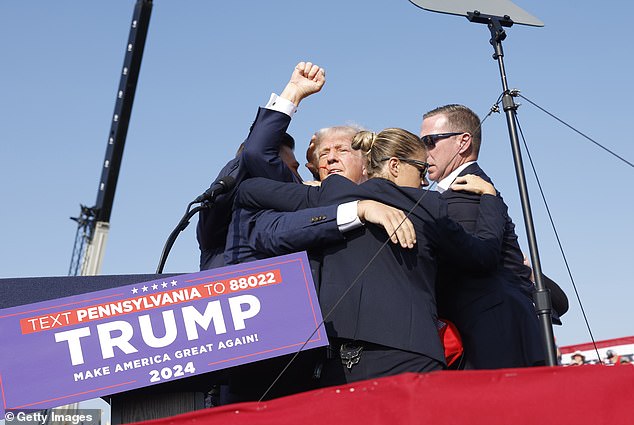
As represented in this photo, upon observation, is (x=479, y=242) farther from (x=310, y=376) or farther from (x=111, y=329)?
(x=111, y=329)

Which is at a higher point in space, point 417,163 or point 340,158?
point 340,158

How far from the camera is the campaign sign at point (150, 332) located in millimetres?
2277

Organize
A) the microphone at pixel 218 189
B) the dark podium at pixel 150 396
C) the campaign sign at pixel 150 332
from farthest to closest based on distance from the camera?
the microphone at pixel 218 189, the dark podium at pixel 150 396, the campaign sign at pixel 150 332

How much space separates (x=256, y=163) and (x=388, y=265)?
660 millimetres

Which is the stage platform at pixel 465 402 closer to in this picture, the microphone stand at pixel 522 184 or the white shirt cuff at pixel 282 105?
the microphone stand at pixel 522 184

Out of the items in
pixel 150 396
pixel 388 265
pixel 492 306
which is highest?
pixel 388 265

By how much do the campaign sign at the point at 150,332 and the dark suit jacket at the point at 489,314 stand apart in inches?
27.2

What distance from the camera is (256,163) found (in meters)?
2.97

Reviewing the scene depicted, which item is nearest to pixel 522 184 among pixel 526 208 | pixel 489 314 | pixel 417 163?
pixel 526 208

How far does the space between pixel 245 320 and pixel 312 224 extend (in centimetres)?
43

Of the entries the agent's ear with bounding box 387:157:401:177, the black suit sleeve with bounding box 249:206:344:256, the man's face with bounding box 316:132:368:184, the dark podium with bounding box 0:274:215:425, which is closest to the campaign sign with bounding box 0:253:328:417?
the dark podium with bounding box 0:274:215:425

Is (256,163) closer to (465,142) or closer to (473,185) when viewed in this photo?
(473,185)

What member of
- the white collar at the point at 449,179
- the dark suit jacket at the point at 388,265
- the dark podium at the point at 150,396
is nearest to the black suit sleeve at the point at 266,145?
the dark suit jacket at the point at 388,265

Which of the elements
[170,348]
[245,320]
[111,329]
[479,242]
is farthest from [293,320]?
[479,242]
